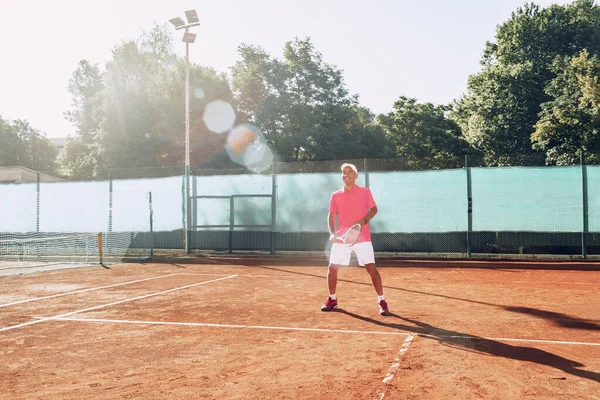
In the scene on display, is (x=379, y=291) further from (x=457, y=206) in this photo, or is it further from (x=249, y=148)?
(x=249, y=148)

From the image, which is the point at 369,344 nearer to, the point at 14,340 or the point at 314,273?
the point at 14,340

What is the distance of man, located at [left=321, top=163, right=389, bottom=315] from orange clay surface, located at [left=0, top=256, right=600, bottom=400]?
0.54 metres

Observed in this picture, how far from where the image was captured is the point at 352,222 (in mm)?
7645

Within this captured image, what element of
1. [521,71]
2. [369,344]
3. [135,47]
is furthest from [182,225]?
[135,47]

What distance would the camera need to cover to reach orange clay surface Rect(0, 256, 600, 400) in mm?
4289

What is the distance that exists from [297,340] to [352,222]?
2.23 metres

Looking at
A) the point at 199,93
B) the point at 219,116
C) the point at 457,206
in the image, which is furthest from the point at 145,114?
the point at 457,206

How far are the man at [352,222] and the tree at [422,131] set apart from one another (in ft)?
92.7

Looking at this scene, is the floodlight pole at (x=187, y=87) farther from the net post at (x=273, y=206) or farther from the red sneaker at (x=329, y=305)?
the red sneaker at (x=329, y=305)

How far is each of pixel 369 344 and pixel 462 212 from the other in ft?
35.0

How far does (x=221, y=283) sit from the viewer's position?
1108 centimetres

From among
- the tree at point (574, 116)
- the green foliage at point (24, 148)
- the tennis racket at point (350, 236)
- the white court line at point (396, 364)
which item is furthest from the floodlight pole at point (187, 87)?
the green foliage at point (24, 148)

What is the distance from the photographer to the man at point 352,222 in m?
7.53

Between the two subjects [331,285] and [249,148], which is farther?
[249,148]
